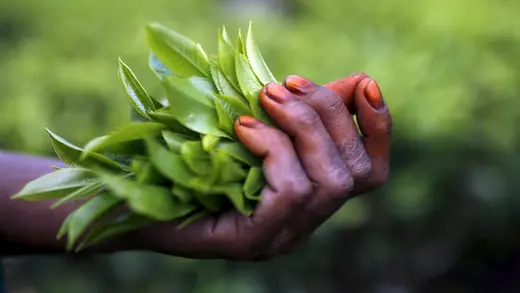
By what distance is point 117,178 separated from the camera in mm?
992

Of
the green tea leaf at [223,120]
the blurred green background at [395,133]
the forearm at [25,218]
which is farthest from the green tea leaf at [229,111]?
the blurred green background at [395,133]

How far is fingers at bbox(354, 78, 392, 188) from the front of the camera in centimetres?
117

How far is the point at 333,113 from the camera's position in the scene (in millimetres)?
1111

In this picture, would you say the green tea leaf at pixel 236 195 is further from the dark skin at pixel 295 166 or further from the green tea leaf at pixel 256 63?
the green tea leaf at pixel 256 63

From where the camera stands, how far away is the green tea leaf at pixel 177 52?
112 cm

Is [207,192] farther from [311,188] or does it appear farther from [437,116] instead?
[437,116]

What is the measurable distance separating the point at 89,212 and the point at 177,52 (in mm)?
283

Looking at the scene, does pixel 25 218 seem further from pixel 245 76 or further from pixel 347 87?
pixel 347 87

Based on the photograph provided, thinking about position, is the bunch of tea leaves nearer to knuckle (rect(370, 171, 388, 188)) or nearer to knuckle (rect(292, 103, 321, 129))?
knuckle (rect(292, 103, 321, 129))

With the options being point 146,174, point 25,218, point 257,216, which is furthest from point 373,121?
point 25,218

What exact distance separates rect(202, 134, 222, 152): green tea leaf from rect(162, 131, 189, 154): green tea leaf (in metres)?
0.03

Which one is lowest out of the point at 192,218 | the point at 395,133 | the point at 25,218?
the point at 395,133

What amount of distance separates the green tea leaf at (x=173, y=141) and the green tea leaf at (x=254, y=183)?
0.11m

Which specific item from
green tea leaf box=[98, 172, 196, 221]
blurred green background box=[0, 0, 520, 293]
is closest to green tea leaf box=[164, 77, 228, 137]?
green tea leaf box=[98, 172, 196, 221]
